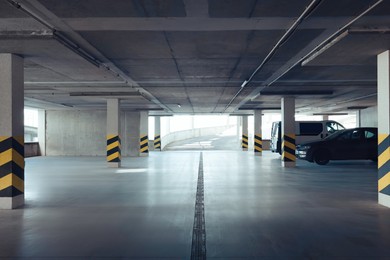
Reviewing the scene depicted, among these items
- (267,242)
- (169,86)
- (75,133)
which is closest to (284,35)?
(267,242)

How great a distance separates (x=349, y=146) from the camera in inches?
634

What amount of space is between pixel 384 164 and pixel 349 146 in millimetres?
9222

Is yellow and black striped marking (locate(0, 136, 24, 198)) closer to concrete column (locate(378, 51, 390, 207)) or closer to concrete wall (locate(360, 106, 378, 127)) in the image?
concrete column (locate(378, 51, 390, 207))

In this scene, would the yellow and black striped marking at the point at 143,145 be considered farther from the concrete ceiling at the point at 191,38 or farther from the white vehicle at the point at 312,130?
the concrete ceiling at the point at 191,38

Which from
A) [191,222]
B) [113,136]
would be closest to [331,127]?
[113,136]

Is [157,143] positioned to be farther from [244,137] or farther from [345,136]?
[345,136]

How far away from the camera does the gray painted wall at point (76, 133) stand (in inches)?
965

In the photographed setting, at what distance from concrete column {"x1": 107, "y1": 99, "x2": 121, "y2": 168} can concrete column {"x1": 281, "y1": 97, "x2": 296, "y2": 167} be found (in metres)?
7.21

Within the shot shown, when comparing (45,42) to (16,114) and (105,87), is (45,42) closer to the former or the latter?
(16,114)

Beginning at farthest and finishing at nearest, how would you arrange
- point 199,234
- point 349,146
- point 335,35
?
point 349,146
point 335,35
point 199,234

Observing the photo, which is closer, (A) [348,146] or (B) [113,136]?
(A) [348,146]

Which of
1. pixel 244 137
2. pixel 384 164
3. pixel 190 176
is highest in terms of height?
pixel 244 137

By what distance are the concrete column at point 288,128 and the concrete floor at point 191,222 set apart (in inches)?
227

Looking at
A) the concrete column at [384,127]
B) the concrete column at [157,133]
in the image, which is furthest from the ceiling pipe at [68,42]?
the concrete column at [157,133]
